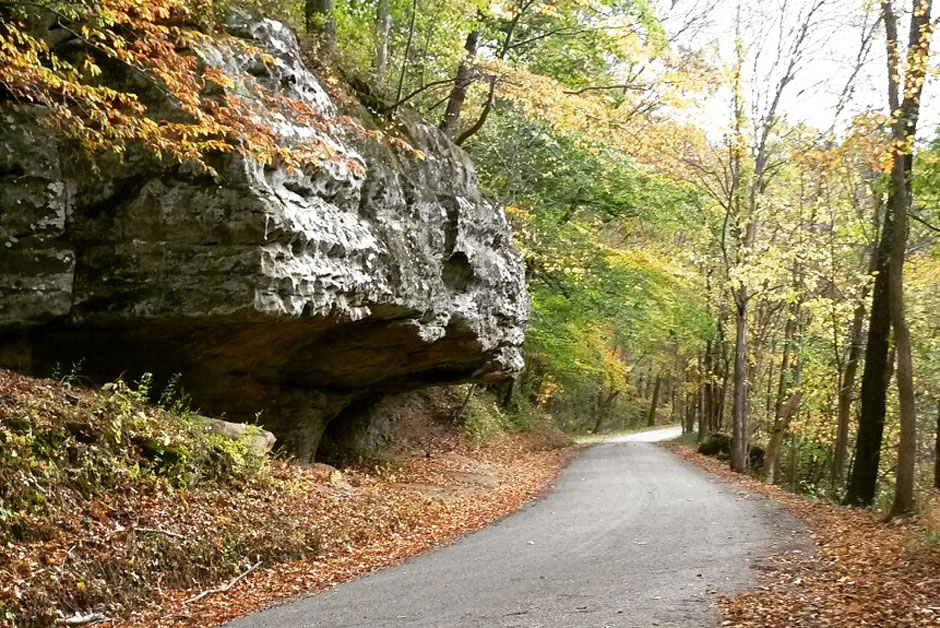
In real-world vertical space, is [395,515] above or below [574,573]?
below

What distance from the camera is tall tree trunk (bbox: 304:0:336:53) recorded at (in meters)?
12.8

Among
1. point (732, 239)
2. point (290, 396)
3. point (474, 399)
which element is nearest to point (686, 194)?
point (732, 239)

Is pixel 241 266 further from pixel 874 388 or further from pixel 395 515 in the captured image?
pixel 874 388

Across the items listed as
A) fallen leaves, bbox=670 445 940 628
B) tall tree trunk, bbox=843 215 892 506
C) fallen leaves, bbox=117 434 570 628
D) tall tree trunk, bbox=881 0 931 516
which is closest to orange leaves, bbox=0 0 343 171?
fallen leaves, bbox=117 434 570 628

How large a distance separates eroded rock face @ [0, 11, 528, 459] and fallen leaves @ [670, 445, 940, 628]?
692 centimetres

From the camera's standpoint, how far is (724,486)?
17.0 metres

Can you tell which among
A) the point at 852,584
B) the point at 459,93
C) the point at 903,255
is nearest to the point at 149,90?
the point at 459,93

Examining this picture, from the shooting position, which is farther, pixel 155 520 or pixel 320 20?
pixel 320 20

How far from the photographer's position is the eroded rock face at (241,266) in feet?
29.4

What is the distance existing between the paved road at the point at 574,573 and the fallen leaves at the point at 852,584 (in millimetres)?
364

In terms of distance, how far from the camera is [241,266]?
950 cm

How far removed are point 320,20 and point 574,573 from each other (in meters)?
10.2

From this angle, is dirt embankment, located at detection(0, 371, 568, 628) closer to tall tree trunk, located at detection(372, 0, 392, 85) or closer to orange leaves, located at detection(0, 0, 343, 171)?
orange leaves, located at detection(0, 0, 343, 171)

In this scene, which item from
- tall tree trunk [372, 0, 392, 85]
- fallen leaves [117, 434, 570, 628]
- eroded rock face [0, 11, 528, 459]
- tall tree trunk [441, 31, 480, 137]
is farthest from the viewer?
tall tree trunk [441, 31, 480, 137]
